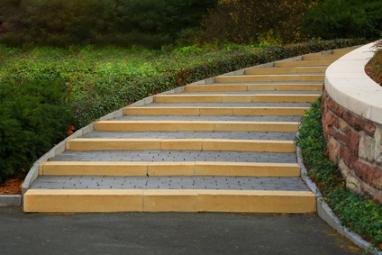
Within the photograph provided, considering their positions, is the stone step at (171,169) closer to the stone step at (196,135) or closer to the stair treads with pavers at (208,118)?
the stone step at (196,135)

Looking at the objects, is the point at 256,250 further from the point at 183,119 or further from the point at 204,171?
the point at 183,119

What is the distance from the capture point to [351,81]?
776 centimetres

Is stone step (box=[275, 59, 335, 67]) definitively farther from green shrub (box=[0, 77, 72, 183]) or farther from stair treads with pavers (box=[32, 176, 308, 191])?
stair treads with pavers (box=[32, 176, 308, 191])

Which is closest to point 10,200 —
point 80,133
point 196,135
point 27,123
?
point 27,123

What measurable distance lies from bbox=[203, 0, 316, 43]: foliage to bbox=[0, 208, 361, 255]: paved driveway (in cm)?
1046

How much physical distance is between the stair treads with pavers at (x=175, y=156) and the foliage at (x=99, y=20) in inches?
404

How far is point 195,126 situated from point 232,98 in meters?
1.88

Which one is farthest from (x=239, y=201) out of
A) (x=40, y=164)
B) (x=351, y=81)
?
(x=40, y=164)

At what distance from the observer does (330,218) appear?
680 centimetres

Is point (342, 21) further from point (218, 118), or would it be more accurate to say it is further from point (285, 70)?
point (218, 118)

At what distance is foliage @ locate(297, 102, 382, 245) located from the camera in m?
6.14

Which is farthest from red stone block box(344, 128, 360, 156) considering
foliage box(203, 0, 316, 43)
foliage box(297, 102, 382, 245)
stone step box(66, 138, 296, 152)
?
foliage box(203, 0, 316, 43)

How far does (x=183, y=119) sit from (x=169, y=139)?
1.36 m

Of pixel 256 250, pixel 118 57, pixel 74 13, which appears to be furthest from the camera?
pixel 74 13
